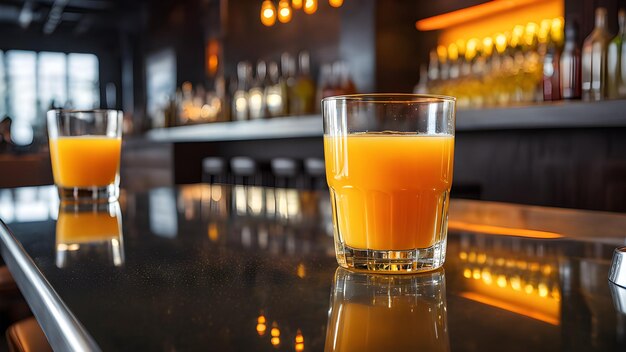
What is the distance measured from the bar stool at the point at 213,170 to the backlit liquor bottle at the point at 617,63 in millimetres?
2619

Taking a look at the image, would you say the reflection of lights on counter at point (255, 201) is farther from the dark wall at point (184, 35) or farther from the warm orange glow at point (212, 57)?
the dark wall at point (184, 35)

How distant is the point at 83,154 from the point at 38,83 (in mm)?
9772

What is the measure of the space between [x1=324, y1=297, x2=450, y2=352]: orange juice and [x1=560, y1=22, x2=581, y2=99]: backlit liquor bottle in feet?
6.85

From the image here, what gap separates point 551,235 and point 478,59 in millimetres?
2428

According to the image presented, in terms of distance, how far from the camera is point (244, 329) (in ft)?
1.04

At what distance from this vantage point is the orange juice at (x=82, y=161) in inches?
43.8

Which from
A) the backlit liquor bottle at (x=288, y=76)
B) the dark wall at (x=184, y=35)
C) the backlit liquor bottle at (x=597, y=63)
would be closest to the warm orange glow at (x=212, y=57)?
the dark wall at (x=184, y=35)

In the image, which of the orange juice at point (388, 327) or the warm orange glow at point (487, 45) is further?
the warm orange glow at point (487, 45)

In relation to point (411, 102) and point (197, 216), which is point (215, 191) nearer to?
point (197, 216)

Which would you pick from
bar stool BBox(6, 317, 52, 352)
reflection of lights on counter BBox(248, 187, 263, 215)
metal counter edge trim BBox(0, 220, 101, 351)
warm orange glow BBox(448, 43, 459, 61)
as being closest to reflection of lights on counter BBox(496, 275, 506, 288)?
metal counter edge trim BBox(0, 220, 101, 351)

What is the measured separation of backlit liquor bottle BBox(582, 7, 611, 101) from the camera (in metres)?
2.14

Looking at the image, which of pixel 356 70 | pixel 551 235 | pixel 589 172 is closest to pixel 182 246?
pixel 551 235

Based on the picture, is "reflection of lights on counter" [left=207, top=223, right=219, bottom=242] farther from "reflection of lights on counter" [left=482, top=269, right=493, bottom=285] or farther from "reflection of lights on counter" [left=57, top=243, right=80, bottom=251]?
"reflection of lights on counter" [left=482, top=269, right=493, bottom=285]

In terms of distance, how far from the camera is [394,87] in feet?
12.0
